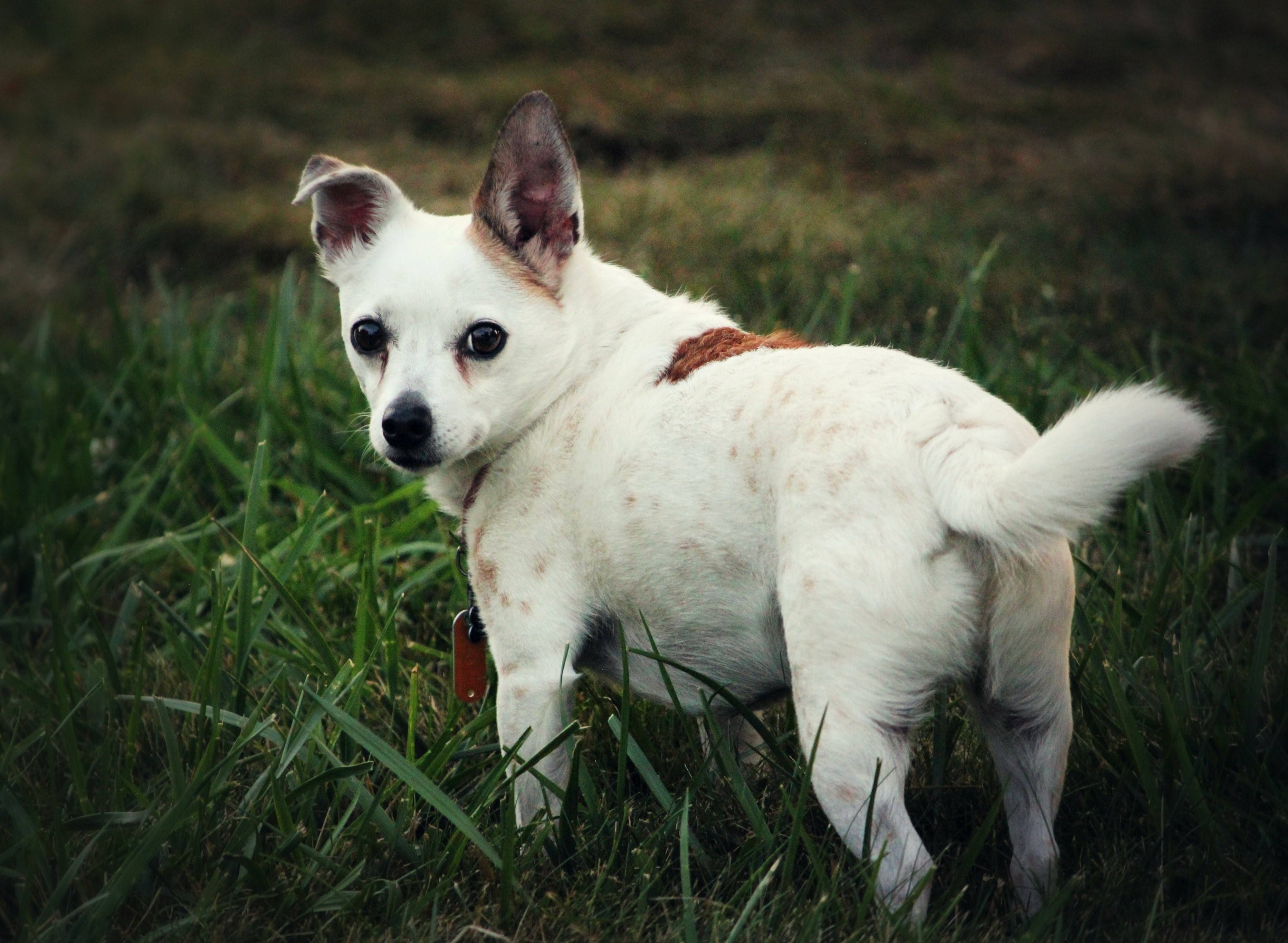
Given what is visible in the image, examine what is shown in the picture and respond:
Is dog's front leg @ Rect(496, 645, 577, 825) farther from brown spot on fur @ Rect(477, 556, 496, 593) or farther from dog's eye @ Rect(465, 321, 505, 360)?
dog's eye @ Rect(465, 321, 505, 360)

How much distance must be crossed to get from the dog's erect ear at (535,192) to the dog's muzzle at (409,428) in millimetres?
417

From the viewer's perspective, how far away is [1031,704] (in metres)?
1.91

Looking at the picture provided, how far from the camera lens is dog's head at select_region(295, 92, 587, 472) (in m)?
2.25

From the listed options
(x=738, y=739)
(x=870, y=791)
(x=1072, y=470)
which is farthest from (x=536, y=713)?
(x=1072, y=470)

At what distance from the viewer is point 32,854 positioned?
6.42 feet

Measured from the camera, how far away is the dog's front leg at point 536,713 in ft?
7.13

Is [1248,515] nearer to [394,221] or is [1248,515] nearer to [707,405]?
[707,405]

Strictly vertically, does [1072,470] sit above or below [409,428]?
above

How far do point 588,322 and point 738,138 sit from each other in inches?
161

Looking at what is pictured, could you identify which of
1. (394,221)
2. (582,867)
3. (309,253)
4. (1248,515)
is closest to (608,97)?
(309,253)

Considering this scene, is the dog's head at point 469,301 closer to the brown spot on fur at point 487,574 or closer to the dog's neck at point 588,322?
the dog's neck at point 588,322

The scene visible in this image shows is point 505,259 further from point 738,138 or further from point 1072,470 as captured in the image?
point 738,138

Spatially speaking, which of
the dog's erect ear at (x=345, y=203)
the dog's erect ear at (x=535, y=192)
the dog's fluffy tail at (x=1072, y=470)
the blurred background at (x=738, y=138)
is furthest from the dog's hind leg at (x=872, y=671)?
the blurred background at (x=738, y=138)

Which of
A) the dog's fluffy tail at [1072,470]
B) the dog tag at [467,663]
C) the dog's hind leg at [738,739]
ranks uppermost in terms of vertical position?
the dog's fluffy tail at [1072,470]
